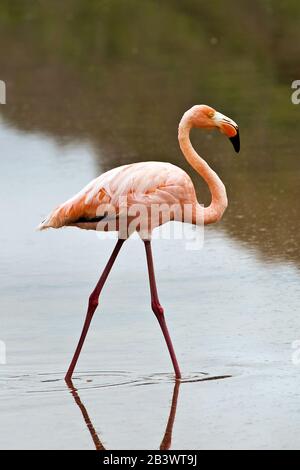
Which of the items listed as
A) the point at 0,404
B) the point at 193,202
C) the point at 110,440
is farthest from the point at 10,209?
the point at 110,440

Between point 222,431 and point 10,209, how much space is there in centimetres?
492

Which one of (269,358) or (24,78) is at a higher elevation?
(24,78)

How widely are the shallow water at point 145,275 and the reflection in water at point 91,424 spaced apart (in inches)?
0.5

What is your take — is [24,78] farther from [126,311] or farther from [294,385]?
[294,385]

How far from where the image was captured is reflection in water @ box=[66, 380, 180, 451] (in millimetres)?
5066

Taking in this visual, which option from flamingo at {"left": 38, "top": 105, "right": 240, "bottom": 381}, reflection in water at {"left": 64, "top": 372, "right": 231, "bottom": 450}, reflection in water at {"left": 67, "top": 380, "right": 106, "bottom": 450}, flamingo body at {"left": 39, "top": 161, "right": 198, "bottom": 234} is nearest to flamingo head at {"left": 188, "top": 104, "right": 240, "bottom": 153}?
flamingo at {"left": 38, "top": 105, "right": 240, "bottom": 381}

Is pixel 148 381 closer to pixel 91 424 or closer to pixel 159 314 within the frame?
pixel 159 314

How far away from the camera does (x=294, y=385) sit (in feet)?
18.8

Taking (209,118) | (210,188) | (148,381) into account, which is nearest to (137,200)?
(210,188)

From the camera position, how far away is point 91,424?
534 centimetres

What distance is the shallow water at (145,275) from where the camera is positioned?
5418mm

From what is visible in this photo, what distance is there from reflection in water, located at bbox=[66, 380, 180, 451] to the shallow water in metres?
0.01

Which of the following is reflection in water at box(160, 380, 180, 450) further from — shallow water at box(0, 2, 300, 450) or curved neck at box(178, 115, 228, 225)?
curved neck at box(178, 115, 228, 225)

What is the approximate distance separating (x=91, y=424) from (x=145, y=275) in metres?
2.56
